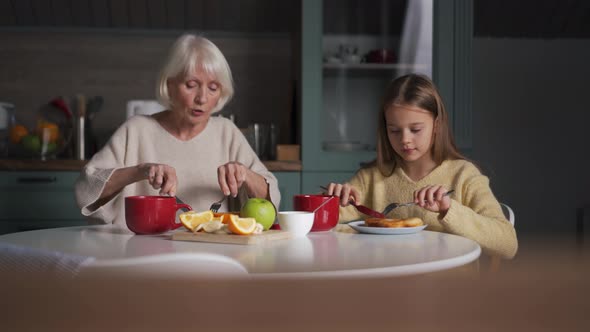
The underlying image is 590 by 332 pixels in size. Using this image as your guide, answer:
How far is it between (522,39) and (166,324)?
345 centimetres

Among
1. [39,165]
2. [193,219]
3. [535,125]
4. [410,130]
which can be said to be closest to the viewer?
[193,219]

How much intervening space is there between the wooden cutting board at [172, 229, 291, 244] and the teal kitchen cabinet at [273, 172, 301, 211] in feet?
5.46

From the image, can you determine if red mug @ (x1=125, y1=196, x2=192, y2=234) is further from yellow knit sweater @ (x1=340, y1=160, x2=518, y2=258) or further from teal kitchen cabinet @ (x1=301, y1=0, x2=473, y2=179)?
teal kitchen cabinet @ (x1=301, y1=0, x2=473, y2=179)

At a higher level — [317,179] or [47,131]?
[47,131]

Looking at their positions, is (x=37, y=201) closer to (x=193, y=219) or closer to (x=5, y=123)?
(x=5, y=123)

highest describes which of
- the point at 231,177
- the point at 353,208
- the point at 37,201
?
the point at 231,177

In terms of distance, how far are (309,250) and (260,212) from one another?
0.22m

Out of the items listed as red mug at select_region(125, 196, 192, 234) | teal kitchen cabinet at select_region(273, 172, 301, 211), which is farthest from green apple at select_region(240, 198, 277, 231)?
teal kitchen cabinet at select_region(273, 172, 301, 211)

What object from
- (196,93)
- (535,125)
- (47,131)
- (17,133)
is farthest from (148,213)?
(535,125)

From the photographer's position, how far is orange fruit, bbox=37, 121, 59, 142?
304cm

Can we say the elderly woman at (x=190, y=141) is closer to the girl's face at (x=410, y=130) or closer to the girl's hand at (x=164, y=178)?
the girl's hand at (x=164, y=178)

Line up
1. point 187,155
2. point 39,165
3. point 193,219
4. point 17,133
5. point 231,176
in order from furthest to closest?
point 17,133 → point 39,165 → point 187,155 → point 231,176 → point 193,219

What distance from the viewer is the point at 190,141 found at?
6.32 feet

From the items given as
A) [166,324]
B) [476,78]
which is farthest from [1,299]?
[476,78]
